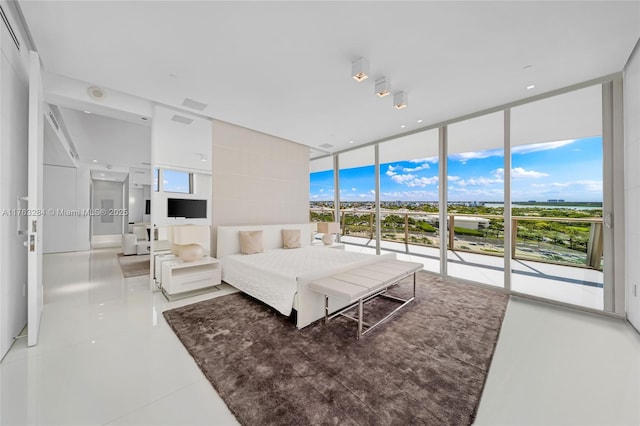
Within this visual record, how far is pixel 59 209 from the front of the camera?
23.6ft

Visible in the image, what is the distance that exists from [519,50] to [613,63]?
1.27 meters

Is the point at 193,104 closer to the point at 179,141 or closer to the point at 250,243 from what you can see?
the point at 179,141

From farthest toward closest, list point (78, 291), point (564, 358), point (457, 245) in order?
point (457, 245)
point (78, 291)
point (564, 358)

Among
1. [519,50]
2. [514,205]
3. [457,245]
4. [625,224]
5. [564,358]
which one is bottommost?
[564,358]

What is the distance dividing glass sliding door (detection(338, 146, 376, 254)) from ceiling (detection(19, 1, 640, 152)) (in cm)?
245

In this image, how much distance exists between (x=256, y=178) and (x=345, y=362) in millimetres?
3930

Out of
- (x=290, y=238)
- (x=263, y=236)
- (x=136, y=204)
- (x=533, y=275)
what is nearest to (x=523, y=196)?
(x=533, y=275)

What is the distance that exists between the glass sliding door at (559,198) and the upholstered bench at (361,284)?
6.68 ft

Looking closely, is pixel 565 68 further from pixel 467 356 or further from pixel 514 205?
pixel 467 356

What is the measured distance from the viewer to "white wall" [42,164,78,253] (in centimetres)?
702

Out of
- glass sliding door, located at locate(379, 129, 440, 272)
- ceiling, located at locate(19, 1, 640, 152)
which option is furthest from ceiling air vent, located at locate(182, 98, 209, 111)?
glass sliding door, located at locate(379, 129, 440, 272)

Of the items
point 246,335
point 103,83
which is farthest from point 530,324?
point 103,83

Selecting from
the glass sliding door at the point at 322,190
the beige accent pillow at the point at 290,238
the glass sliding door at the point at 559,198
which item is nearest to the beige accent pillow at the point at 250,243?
the beige accent pillow at the point at 290,238

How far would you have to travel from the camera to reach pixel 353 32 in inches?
87.0
